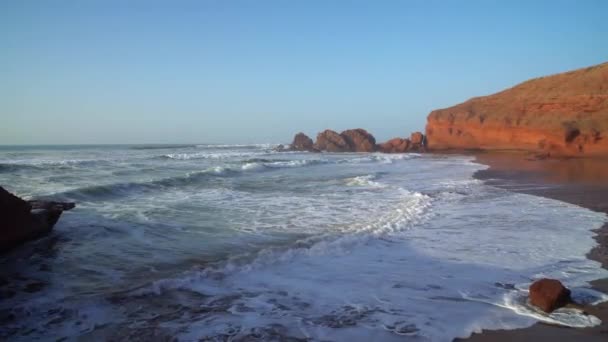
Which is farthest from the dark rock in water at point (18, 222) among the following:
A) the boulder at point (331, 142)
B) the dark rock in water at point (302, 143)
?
the dark rock in water at point (302, 143)

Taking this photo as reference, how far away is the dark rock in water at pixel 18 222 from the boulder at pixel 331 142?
5477 centimetres

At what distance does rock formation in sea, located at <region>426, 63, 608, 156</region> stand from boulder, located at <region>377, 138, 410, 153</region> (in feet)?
15.1

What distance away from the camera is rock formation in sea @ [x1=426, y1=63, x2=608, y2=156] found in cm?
3080

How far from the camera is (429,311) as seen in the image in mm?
4621

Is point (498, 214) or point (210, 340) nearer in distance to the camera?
point (210, 340)

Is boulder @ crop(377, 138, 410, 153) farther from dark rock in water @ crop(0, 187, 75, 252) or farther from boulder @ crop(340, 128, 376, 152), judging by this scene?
dark rock in water @ crop(0, 187, 75, 252)

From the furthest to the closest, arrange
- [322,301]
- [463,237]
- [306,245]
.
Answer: [463,237] → [306,245] → [322,301]

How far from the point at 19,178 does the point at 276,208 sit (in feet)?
46.1

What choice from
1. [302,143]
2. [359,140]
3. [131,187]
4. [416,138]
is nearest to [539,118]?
[416,138]

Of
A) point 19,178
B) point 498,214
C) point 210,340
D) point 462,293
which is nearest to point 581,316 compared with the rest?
point 462,293

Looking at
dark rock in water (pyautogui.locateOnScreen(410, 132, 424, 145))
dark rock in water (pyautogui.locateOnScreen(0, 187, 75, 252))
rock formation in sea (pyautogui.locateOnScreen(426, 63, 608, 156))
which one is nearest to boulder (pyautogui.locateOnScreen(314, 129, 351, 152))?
dark rock in water (pyautogui.locateOnScreen(410, 132, 424, 145))

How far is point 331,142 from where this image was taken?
62.6 meters

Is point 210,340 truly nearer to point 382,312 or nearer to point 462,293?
point 382,312

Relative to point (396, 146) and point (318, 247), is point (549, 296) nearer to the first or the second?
point (318, 247)
